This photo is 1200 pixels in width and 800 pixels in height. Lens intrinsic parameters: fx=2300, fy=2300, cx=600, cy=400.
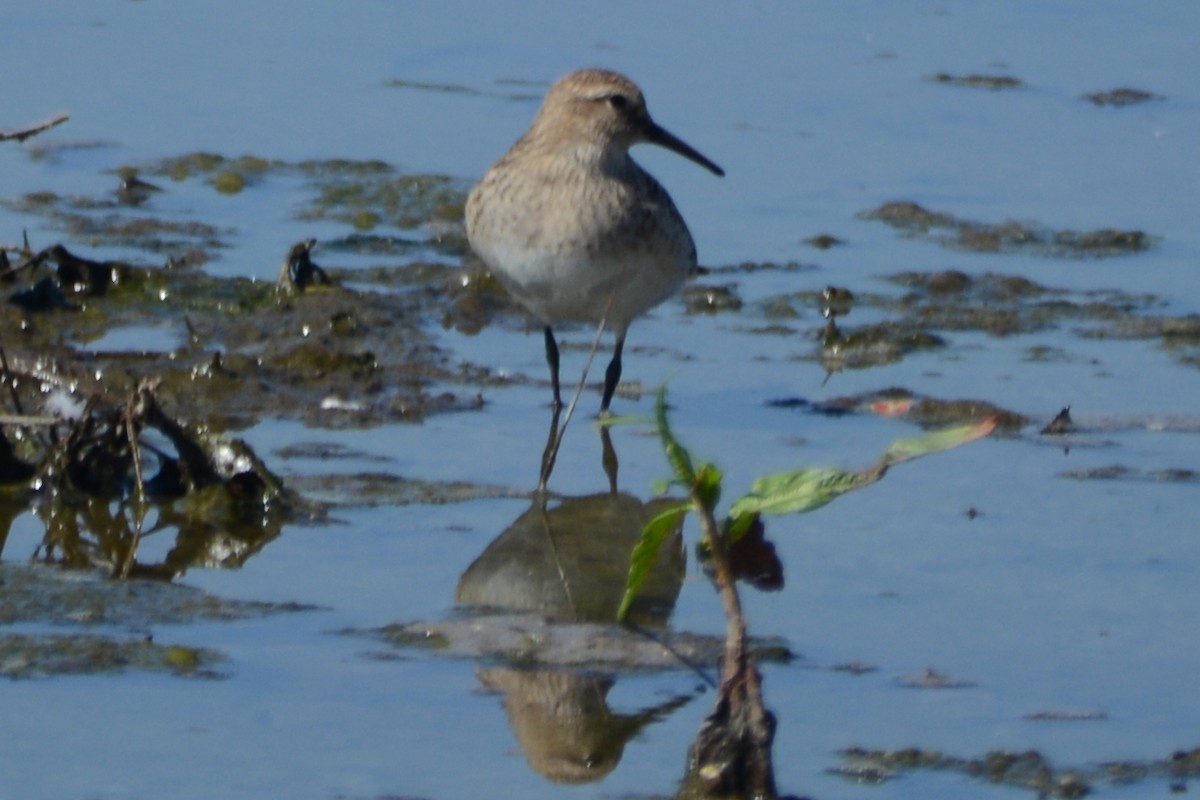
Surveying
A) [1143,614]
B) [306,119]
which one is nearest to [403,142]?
[306,119]

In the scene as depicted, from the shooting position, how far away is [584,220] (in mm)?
7070

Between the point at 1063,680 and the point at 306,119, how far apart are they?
612 cm

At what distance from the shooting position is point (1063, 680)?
16.1ft

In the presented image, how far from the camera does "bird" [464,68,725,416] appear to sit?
7.06 m

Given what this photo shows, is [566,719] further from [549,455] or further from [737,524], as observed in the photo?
[549,455]

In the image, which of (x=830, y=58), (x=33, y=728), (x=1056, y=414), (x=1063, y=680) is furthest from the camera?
(x=830, y=58)

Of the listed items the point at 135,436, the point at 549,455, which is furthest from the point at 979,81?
the point at 135,436

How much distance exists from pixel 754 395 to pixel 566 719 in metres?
2.86

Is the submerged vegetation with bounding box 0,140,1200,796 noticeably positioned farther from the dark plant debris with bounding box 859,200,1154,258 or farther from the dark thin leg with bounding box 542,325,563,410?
the dark thin leg with bounding box 542,325,563,410

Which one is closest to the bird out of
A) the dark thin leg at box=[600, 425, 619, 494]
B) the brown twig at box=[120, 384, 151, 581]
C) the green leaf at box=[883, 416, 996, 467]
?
the dark thin leg at box=[600, 425, 619, 494]

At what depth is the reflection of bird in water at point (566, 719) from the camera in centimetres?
436

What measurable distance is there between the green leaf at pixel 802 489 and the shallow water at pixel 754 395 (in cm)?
56

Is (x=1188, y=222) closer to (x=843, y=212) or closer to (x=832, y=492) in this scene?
(x=843, y=212)

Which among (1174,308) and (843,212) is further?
(843,212)
